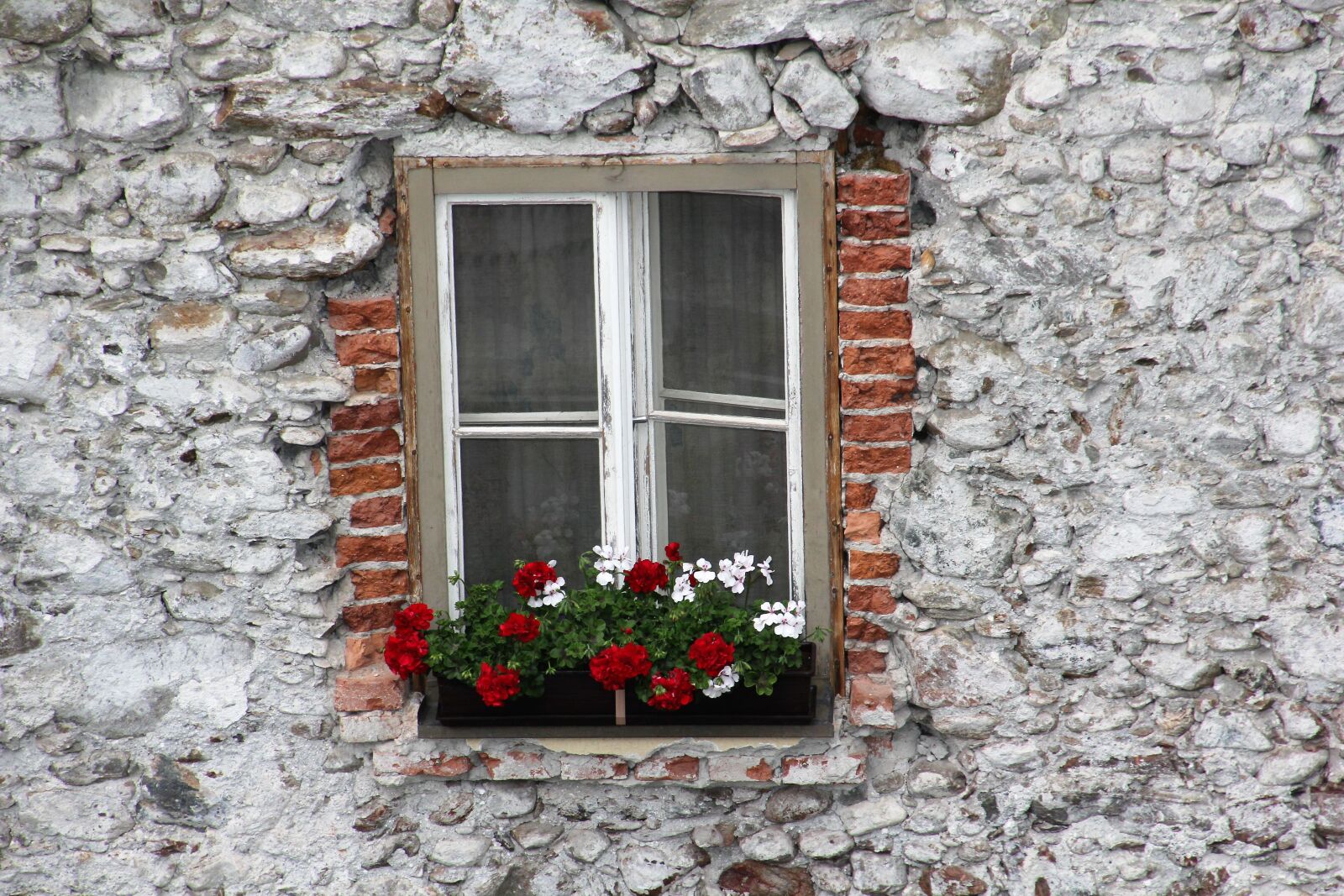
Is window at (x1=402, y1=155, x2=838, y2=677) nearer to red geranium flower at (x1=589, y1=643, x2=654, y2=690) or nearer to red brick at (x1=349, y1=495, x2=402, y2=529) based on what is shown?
red brick at (x1=349, y1=495, x2=402, y2=529)

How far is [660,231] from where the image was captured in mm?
3086

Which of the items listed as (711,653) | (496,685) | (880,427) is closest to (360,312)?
(496,685)

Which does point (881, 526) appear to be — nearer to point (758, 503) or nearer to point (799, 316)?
point (758, 503)

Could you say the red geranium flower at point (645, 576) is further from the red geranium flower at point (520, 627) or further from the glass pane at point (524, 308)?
the glass pane at point (524, 308)

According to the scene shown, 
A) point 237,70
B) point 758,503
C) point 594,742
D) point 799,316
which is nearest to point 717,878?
point 594,742

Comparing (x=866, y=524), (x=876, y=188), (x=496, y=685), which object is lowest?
(x=496, y=685)

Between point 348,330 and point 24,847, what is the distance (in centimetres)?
157

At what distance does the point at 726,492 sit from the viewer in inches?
125

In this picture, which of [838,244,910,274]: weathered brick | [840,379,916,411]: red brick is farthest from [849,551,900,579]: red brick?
[838,244,910,274]: weathered brick

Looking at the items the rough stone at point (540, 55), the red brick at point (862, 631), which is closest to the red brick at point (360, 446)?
the rough stone at point (540, 55)

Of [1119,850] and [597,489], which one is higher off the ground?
[597,489]

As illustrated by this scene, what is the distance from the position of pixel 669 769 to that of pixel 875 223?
1.45 metres

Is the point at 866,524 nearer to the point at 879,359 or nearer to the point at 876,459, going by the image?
the point at 876,459

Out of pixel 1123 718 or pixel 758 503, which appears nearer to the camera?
pixel 1123 718
